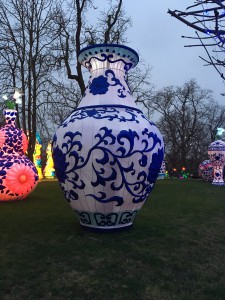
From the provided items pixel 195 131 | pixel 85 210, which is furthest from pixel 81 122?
pixel 195 131

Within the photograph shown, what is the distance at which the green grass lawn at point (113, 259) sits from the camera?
3674mm

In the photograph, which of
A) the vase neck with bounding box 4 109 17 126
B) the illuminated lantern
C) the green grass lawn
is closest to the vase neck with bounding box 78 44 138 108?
the green grass lawn

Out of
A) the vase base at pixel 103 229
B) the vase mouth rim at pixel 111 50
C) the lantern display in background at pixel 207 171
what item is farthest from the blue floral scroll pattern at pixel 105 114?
the lantern display in background at pixel 207 171

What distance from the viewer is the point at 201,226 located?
21.6 ft

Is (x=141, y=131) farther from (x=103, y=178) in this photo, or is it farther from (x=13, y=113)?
(x=13, y=113)

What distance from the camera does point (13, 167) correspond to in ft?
31.7

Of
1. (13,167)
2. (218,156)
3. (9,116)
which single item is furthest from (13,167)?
(218,156)

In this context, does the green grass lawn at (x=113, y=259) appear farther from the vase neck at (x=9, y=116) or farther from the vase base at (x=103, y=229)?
the vase neck at (x=9, y=116)

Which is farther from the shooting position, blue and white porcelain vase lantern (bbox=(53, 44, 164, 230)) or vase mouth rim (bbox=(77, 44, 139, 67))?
vase mouth rim (bbox=(77, 44, 139, 67))

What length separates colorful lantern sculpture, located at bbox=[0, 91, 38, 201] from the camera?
9570 mm

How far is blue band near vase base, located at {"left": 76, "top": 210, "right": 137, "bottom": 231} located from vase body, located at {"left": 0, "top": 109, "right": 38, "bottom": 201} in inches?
162

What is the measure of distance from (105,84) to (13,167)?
4.51m

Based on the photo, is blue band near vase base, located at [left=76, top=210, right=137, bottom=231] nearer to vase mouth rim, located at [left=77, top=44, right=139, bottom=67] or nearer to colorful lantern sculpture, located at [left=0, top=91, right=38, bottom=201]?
vase mouth rim, located at [left=77, top=44, right=139, bottom=67]

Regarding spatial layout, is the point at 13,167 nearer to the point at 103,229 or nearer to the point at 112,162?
the point at 103,229
